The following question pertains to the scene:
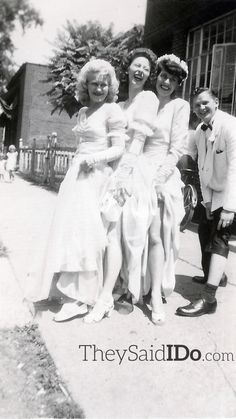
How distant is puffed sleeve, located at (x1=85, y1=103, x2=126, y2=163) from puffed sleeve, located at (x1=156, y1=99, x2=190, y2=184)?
32 centimetres

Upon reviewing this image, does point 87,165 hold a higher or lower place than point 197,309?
higher

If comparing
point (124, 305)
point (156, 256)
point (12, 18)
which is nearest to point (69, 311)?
point (124, 305)

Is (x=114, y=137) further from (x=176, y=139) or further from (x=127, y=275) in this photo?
(x=127, y=275)

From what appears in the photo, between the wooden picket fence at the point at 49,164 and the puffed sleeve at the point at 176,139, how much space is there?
8908 millimetres

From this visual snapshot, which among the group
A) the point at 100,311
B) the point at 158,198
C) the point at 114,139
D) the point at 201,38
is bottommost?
the point at 100,311

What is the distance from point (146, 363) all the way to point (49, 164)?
11715 millimetres

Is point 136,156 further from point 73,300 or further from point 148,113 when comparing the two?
point 73,300

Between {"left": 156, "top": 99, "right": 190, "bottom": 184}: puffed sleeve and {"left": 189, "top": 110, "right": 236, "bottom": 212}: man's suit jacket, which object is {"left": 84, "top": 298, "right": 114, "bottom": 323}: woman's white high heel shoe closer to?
{"left": 156, "top": 99, "right": 190, "bottom": 184}: puffed sleeve

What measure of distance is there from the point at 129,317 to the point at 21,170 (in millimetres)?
15471

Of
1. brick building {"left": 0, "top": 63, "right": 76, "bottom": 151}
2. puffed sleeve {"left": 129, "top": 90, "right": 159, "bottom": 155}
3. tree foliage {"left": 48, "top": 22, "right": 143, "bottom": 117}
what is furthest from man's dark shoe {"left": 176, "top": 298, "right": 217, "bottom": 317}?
brick building {"left": 0, "top": 63, "right": 76, "bottom": 151}

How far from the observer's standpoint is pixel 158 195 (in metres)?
3.08

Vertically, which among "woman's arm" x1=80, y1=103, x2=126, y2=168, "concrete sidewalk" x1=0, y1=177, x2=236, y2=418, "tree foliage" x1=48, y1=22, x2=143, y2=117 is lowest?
"concrete sidewalk" x1=0, y1=177, x2=236, y2=418

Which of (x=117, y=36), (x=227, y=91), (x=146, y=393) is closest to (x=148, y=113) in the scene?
(x=146, y=393)

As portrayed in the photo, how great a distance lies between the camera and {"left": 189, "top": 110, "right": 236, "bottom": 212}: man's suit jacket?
303 centimetres
